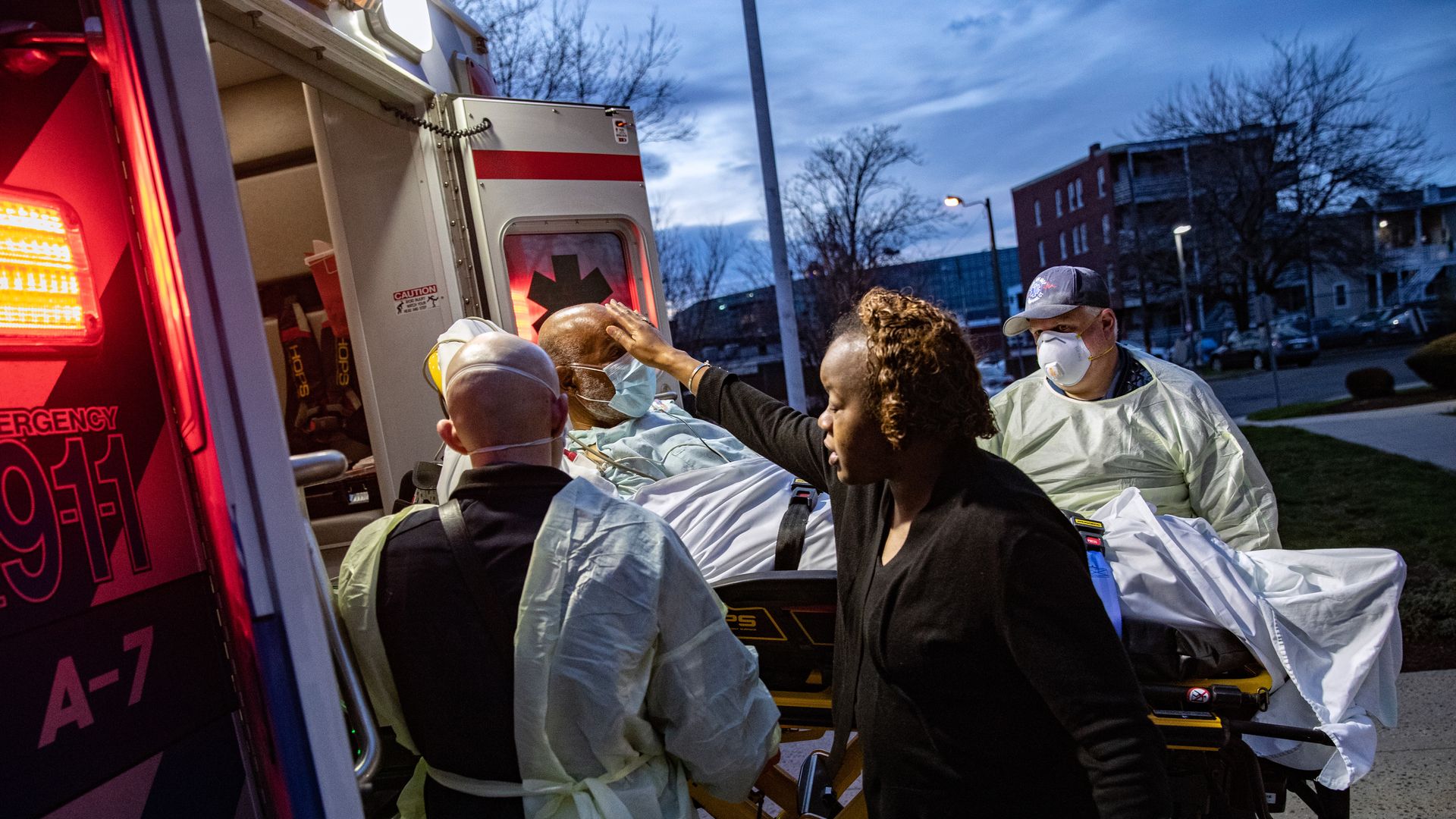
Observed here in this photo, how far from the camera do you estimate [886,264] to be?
66.7ft

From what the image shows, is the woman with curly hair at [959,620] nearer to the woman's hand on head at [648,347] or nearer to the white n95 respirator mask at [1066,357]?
the woman's hand on head at [648,347]

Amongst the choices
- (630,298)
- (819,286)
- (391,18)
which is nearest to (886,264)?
(819,286)

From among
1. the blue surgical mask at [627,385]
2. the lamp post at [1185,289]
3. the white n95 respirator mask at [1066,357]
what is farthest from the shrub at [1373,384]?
the blue surgical mask at [627,385]

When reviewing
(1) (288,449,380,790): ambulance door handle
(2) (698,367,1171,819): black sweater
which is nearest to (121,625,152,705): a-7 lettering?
(1) (288,449,380,790): ambulance door handle

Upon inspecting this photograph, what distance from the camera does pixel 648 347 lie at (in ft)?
9.94

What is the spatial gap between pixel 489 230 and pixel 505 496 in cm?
274

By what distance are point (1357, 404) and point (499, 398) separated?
61.0 ft

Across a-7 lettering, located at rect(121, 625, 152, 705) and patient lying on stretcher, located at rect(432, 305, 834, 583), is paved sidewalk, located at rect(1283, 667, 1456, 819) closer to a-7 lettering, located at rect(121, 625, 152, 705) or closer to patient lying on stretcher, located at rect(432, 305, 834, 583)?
patient lying on stretcher, located at rect(432, 305, 834, 583)

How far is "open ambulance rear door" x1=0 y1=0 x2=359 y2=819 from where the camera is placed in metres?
1.21

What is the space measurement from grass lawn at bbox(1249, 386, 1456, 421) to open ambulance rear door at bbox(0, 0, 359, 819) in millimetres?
18102

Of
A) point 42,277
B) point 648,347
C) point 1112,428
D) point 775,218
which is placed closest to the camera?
point 42,277

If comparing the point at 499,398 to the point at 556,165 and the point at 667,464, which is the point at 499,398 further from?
the point at 556,165

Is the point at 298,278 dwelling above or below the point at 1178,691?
above

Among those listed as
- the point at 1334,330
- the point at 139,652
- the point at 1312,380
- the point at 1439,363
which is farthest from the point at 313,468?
the point at 1334,330
